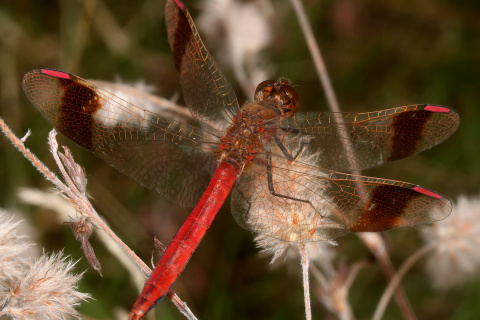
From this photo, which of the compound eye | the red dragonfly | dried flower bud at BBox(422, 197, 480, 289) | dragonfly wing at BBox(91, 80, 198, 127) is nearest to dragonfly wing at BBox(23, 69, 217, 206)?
the red dragonfly

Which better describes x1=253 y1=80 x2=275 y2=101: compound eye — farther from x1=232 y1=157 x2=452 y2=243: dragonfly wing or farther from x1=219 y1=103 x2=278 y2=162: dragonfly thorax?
x1=232 y1=157 x2=452 y2=243: dragonfly wing

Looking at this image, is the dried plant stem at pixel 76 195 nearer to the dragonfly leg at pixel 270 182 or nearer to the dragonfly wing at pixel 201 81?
the dragonfly leg at pixel 270 182

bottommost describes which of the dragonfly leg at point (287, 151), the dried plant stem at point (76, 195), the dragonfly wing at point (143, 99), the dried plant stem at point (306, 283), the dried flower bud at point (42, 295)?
the dried flower bud at point (42, 295)

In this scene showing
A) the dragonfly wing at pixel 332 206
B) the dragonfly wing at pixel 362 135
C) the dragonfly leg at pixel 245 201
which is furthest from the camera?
the dragonfly wing at pixel 362 135

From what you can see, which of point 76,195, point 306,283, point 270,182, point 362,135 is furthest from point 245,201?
point 76,195

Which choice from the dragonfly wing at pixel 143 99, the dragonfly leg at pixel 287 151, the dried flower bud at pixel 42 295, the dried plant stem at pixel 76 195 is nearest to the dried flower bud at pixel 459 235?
the dragonfly leg at pixel 287 151

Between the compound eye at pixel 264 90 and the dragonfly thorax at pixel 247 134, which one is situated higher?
the compound eye at pixel 264 90

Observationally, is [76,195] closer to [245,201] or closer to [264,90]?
[245,201]
